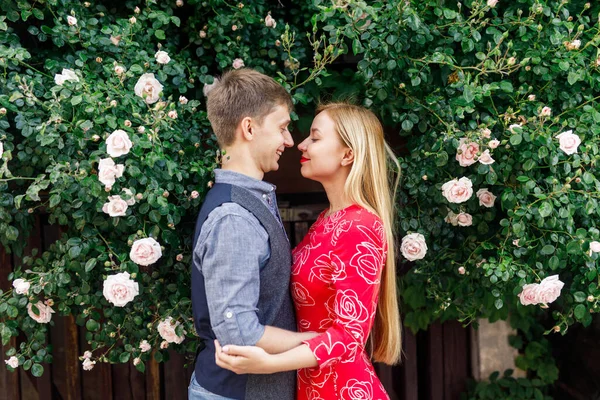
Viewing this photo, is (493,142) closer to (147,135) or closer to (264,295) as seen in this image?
(264,295)

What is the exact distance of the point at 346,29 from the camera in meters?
2.18

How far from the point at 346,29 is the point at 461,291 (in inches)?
48.5

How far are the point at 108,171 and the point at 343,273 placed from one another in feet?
2.73

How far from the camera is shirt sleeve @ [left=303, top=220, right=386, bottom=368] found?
1.80 metres

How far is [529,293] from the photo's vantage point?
2.20 metres

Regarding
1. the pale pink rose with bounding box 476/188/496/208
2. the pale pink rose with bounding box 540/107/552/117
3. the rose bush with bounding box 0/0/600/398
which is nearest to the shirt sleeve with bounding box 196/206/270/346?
the rose bush with bounding box 0/0/600/398

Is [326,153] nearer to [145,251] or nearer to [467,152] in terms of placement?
[467,152]

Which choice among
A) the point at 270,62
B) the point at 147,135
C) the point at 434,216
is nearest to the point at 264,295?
the point at 147,135

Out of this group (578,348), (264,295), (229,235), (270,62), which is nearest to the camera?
(229,235)

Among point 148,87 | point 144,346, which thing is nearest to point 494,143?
point 148,87

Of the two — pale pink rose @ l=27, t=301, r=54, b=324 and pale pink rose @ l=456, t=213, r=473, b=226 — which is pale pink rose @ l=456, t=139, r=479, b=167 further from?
pale pink rose @ l=27, t=301, r=54, b=324

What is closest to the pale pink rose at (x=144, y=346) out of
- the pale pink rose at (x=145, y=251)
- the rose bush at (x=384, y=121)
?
the rose bush at (x=384, y=121)

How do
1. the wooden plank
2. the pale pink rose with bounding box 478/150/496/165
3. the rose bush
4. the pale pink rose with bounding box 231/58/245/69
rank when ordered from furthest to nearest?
the wooden plank < the pale pink rose with bounding box 231/58/245/69 < the pale pink rose with bounding box 478/150/496/165 < the rose bush

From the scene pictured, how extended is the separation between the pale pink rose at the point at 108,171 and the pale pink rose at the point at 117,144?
0.03 m
